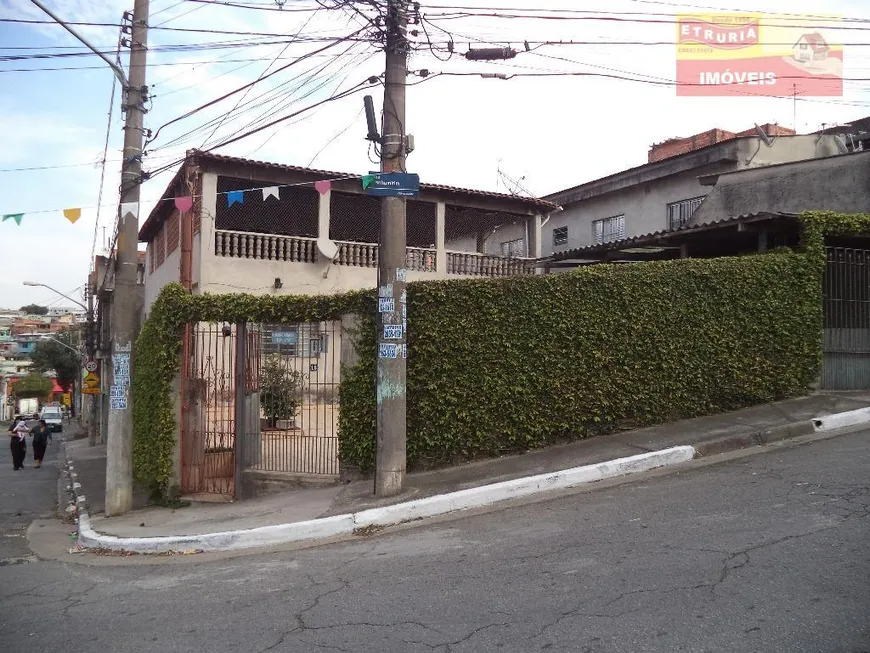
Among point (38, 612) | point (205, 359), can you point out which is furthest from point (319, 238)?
point (38, 612)

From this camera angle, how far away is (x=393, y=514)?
7566mm

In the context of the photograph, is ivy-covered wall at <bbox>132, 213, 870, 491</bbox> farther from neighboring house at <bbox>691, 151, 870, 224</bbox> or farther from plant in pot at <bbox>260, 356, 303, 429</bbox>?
neighboring house at <bbox>691, 151, 870, 224</bbox>

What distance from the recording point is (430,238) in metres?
20.5

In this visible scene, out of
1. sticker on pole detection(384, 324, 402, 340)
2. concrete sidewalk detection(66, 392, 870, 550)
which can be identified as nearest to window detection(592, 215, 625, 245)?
concrete sidewalk detection(66, 392, 870, 550)

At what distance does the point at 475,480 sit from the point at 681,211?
46.9 ft

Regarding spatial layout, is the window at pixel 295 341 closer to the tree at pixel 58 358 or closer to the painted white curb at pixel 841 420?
the painted white curb at pixel 841 420

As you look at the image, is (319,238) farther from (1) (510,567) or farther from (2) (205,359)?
(1) (510,567)

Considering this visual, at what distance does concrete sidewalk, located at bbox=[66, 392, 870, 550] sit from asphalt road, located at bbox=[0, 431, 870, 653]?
0.52m

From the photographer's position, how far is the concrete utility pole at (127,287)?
32.0 ft

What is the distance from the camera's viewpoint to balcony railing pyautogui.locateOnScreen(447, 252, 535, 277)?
20141 mm

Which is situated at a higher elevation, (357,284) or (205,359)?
(357,284)

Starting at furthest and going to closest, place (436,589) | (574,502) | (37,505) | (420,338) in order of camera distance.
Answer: (37,505) → (420,338) → (574,502) → (436,589)

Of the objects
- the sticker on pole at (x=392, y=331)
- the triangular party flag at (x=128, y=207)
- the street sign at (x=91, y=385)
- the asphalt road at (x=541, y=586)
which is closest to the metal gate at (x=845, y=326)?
the asphalt road at (x=541, y=586)

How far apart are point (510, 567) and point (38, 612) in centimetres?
361
